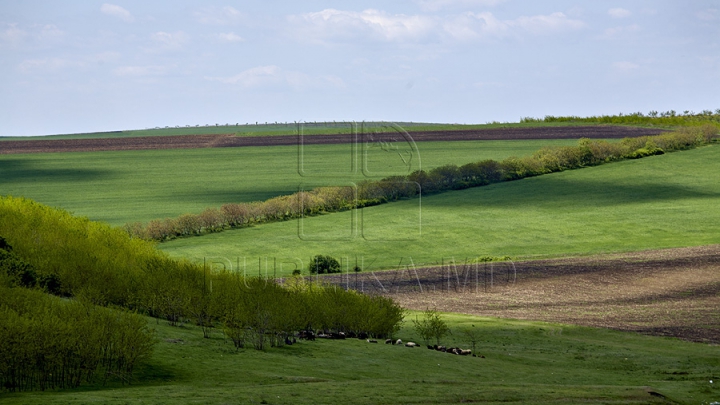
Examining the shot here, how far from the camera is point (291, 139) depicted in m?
142

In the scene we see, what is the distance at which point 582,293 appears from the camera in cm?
5241

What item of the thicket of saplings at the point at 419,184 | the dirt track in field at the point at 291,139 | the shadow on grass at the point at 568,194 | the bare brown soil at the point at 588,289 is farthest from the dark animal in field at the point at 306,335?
the dirt track in field at the point at 291,139

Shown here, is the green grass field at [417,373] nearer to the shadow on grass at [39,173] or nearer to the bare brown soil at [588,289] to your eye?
the bare brown soil at [588,289]

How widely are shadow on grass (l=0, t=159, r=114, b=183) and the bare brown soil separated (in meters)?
64.2

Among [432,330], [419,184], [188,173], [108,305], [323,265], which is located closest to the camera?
[108,305]

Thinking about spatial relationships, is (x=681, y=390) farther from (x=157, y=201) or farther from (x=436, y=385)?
(x=157, y=201)

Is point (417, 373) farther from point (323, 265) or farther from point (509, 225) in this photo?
point (509, 225)

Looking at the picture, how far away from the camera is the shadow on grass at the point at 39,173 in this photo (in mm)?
108625

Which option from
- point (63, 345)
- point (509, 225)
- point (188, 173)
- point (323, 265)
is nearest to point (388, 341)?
point (63, 345)

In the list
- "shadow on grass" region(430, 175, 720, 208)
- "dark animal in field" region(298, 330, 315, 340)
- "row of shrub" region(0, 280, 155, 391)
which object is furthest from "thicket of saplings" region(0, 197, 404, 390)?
"shadow on grass" region(430, 175, 720, 208)

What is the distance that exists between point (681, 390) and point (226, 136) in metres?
134

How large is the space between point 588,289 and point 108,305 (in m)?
31.4

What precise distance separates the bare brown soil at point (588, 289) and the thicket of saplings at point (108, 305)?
458 inches

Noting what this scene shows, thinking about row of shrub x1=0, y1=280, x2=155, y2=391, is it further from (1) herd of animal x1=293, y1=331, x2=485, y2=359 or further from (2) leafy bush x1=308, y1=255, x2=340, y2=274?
(2) leafy bush x1=308, y1=255, x2=340, y2=274
